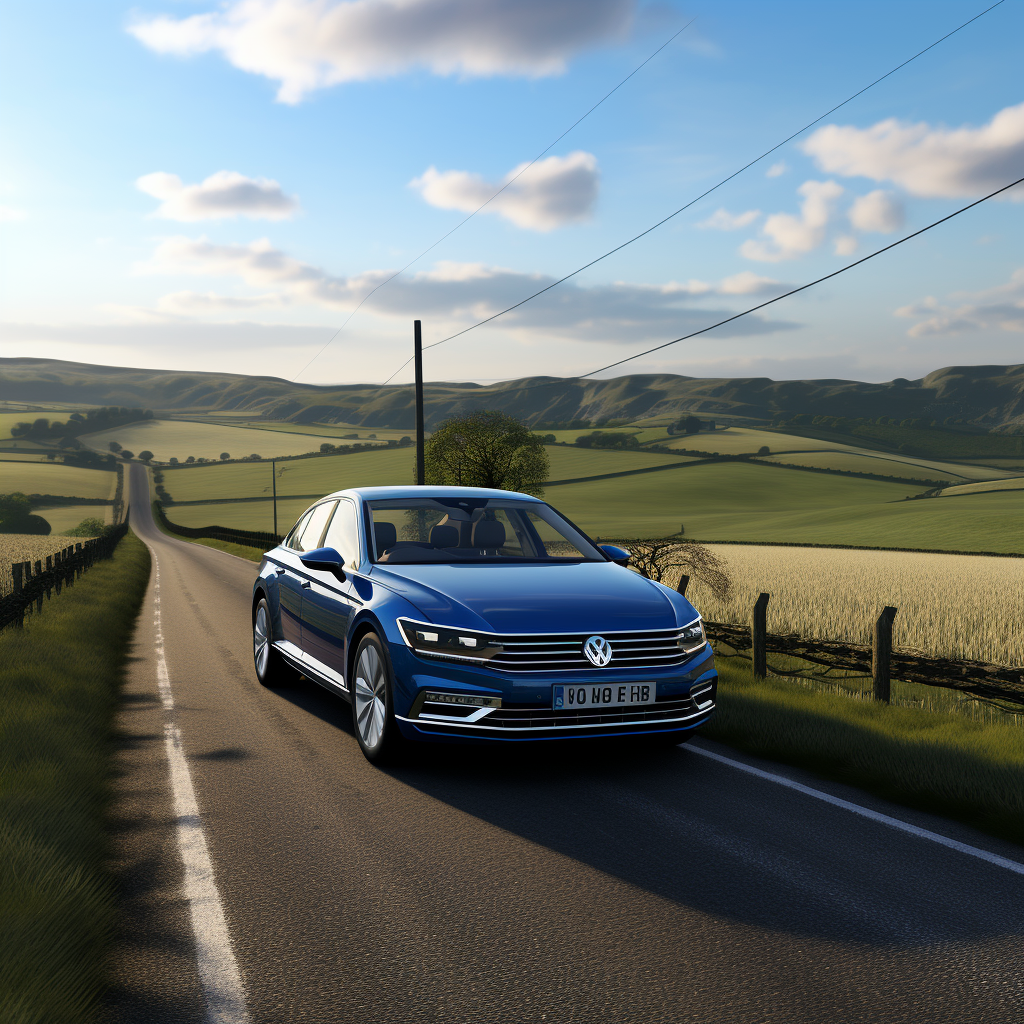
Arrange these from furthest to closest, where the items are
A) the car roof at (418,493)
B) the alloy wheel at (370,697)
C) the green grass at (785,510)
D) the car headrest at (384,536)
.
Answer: the green grass at (785,510) → the car roof at (418,493) → the car headrest at (384,536) → the alloy wheel at (370,697)

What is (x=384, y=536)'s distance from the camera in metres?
7.05

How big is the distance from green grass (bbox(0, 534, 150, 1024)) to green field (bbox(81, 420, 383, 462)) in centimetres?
14513

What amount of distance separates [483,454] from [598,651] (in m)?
39.9

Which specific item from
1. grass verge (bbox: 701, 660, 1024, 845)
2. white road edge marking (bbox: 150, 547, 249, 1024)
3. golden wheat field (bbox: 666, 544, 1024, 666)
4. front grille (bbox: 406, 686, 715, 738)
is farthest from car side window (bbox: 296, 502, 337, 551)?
golden wheat field (bbox: 666, 544, 1024, 666)

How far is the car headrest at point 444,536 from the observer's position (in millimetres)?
7195

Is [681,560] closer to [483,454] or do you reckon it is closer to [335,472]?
[483,454]

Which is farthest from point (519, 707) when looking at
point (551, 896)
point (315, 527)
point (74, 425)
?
point (74, 425)

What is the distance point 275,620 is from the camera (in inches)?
340

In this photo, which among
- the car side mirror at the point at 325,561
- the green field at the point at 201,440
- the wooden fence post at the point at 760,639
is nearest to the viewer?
the car side mirror at the point at 325,561

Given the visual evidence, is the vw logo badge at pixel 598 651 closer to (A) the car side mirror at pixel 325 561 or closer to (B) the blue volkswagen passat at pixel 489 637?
(B) the blue volkswagen passat at pixel 489 637

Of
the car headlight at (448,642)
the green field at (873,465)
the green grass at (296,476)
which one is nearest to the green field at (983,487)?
the green field at (873,465)

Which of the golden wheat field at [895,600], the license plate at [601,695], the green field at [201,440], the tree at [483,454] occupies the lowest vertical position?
the golden wheat field at [895,600]

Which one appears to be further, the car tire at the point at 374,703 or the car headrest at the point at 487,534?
the car headrest at the point at 487,534

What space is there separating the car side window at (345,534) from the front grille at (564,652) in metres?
1.94
